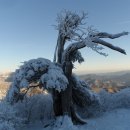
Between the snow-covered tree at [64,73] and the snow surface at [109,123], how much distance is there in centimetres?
130

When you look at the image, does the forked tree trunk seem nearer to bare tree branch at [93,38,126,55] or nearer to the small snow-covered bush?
bare tree branch at [93,38,126,55]

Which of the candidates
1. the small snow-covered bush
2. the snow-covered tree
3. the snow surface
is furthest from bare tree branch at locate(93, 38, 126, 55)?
the small snow-covered bush

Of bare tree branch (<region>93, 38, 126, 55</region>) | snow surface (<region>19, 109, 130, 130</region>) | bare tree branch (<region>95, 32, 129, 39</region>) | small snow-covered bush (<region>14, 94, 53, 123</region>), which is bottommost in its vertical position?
snow surface (<region>19, 109, 130, 130</region>)

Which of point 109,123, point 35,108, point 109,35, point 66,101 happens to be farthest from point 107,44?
point 35,108

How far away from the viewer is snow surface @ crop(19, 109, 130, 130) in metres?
25.5

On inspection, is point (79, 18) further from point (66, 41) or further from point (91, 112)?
point (91, 112)

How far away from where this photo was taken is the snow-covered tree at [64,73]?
1009 inches

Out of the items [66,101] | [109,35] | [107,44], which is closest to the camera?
[66,101]

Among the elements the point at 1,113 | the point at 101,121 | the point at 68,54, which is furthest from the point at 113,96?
the point at 1,113

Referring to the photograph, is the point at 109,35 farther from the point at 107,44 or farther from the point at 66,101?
the point at 66,101

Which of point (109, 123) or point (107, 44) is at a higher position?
point (107, 44)

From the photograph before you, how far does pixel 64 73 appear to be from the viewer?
27656mm

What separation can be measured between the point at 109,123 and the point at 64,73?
5.58 meters

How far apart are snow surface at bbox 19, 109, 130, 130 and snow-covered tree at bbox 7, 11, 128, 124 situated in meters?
1.30
